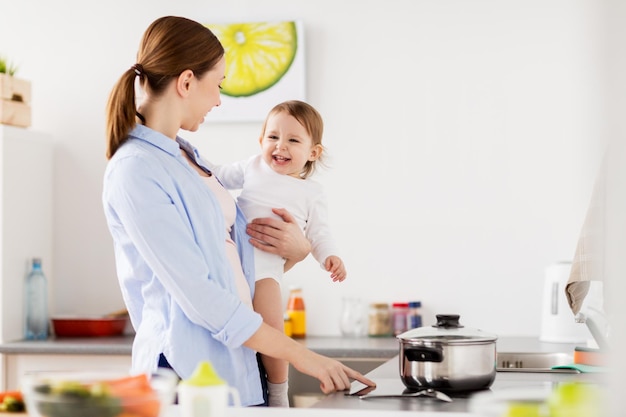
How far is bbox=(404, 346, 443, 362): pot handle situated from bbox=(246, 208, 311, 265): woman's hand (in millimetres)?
467

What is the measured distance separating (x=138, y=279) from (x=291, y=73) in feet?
6.46

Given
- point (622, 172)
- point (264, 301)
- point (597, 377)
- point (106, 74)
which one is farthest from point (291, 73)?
point (622, 172)

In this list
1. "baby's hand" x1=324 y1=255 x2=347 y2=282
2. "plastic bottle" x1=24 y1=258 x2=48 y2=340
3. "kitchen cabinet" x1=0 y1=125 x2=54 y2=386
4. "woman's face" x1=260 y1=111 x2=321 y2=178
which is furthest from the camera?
"plastic bottle" x1=24 y1=258 x2=48 y2=340

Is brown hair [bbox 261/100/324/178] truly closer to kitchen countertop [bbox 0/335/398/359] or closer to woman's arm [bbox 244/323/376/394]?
woman's arm [bbox 244/323/376/394]

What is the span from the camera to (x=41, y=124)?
382 centimetres

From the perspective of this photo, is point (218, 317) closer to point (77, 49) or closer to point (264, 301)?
point (264, 301)

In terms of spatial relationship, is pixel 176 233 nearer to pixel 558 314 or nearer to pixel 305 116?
pixel 305 116

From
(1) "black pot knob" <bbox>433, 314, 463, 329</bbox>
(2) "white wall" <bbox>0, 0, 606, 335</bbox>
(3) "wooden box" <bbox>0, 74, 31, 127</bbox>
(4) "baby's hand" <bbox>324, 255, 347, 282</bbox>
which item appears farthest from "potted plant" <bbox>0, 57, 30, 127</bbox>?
(1) "black pot knob" <bbox>433, 314, 463, 329</bbox>

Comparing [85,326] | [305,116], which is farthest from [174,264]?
[85,326]

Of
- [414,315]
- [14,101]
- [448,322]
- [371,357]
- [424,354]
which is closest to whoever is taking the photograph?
[424,354]

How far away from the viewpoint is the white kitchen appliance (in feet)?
10.2

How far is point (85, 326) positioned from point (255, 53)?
1.30m

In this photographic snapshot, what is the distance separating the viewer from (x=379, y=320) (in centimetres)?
349

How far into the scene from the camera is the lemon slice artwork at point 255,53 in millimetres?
3629
